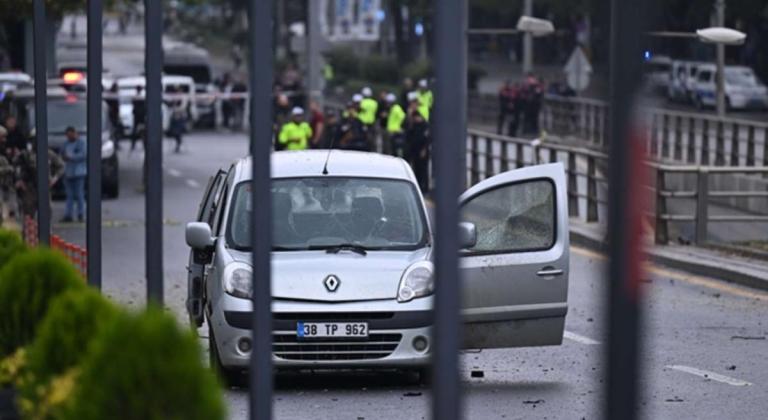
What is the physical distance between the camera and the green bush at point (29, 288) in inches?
277

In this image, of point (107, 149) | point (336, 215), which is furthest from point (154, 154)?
point (107, 149)

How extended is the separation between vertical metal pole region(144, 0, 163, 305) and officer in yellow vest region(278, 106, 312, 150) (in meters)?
21.3

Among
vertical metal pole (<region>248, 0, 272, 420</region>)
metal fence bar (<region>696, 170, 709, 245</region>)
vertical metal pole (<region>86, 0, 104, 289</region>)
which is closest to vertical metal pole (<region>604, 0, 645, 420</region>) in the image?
vertical metal pole (<region>248, 0, 272, 420</region>)

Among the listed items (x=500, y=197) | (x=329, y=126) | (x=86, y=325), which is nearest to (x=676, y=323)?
(x=500, y=197)

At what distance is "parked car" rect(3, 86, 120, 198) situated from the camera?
33.7 metres

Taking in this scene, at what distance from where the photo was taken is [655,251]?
22766 millimetres

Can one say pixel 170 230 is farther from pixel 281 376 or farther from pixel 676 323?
pixel 281 376

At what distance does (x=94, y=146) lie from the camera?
1201cm

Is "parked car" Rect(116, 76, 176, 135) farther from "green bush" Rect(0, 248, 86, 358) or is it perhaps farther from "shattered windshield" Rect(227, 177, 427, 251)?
"green bush" Rect(0, 248, 86, 358)

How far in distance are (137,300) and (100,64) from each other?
744 cm

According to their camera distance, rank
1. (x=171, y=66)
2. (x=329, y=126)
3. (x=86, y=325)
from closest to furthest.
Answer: (x=86, y=325), (x=329, y=126), (x=171, y=66)

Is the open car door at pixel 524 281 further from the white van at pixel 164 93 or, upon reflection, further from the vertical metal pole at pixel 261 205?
the white van at pixel 164 93

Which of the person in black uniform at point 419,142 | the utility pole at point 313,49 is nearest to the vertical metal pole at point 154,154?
the person in black uniform at point 419,142

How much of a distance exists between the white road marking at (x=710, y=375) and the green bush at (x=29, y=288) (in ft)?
21.2
